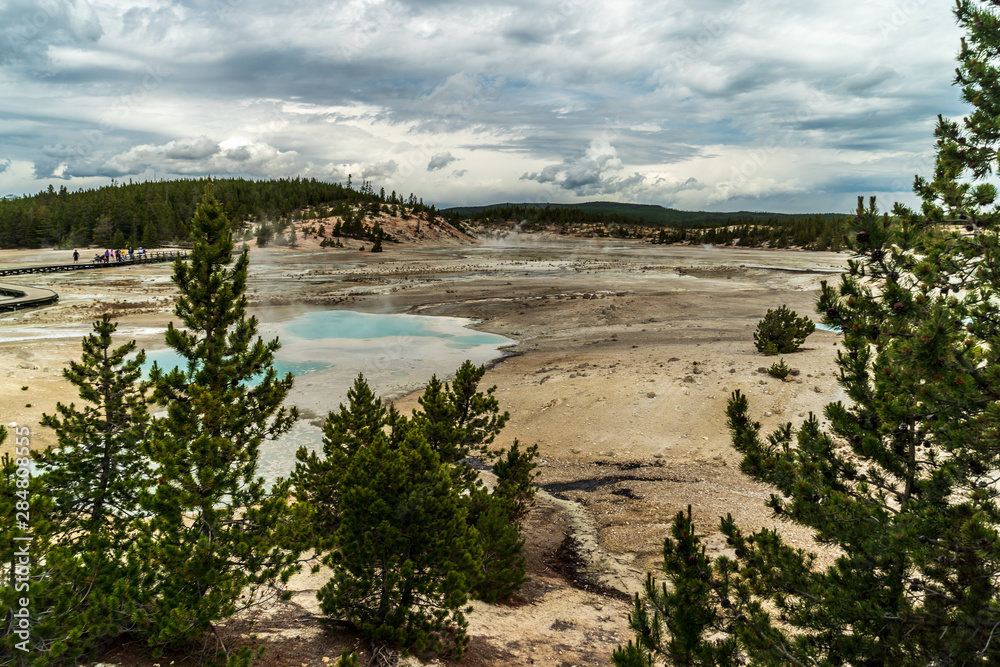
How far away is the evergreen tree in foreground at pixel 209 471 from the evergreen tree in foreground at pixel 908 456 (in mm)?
5273

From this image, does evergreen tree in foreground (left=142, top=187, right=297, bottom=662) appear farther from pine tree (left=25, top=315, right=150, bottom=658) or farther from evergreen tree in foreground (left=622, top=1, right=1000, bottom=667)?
evergreen tree in foreground (left=622, top=1, right=1000, bottom=667)

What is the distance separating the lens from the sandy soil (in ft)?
33.3

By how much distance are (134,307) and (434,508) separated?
135 ft

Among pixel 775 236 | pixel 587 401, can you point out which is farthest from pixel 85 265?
pixel 775 236

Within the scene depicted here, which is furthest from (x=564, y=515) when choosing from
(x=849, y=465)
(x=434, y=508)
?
(x=849, y=465)

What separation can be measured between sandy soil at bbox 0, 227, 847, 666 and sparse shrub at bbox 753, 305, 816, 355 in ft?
2.13

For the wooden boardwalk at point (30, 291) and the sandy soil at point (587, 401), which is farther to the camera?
the wooden boardwalk at point (30, 291)

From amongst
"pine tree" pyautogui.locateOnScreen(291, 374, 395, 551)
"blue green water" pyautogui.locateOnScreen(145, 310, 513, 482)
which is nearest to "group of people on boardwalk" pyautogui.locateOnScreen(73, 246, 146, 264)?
"blue green water" pyautogui.locateOnScreen(145, 310, 513, 482)

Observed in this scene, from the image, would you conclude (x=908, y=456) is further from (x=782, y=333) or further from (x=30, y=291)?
(x=30, y=291)

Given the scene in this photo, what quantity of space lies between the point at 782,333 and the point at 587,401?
9553mm

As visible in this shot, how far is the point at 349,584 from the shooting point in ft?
25.6

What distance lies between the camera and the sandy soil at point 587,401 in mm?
10156

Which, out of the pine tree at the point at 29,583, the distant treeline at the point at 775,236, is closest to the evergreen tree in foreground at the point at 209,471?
the pine tree at the point at 29,583

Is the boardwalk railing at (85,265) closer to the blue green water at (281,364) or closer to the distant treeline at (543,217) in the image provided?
the blue green water at (281,364)
